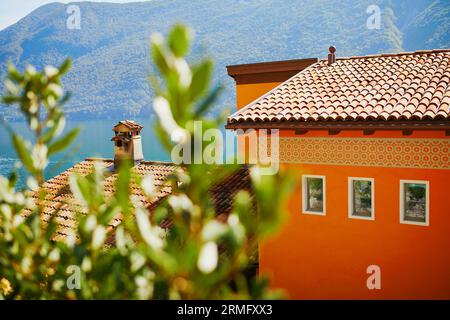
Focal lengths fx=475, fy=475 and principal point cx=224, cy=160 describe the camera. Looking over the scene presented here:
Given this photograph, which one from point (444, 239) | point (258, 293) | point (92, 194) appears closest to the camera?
point (258, 293)

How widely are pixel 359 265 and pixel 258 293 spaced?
7.06 meters

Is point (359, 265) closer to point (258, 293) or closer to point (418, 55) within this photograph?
point (418, 55)

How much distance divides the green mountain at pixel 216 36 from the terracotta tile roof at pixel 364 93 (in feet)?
199

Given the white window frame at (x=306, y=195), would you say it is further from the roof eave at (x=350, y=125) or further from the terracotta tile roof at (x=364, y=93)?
the terracotta tile roof at (x=364, y=93)

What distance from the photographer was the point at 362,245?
830 centimetres

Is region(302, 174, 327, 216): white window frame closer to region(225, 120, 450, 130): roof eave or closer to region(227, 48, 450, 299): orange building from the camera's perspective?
region(227, 48, 450, 299): orange building

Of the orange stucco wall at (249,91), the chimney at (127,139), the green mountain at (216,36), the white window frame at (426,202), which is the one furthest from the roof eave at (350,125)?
the green mountain at (216,36)

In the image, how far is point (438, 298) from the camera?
302 inches

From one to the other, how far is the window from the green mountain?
63.6m

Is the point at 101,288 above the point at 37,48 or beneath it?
beneath

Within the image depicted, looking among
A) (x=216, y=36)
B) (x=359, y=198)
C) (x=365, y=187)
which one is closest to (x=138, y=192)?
(x=359, y=198)

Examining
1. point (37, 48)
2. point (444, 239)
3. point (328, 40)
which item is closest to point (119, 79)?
point (328, 40)

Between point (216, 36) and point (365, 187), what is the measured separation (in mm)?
137939

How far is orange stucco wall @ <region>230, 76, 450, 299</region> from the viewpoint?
763 cm
